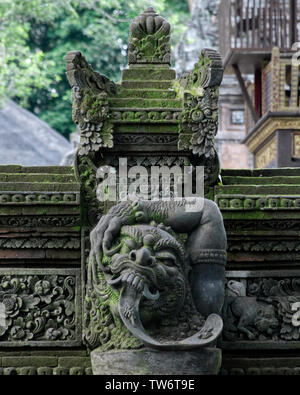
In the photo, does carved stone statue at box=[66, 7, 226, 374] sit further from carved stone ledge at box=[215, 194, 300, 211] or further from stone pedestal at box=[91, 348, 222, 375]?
carved stone ledge at box=[215, 194, 300, 211]

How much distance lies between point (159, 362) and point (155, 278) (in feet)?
1.43

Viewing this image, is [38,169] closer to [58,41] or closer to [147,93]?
[147,93]

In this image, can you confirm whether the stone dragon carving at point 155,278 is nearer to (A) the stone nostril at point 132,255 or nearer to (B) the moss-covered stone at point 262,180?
(A) the stone nostril at point 132,255

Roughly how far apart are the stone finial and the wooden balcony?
9811mm

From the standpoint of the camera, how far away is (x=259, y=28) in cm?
1659

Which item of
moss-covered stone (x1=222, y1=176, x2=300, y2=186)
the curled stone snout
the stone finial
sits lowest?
the curled stone snout

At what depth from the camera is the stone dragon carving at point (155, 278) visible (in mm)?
5082

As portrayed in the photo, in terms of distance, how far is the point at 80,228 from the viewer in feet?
18.9

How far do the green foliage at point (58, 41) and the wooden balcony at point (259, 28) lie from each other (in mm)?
6823

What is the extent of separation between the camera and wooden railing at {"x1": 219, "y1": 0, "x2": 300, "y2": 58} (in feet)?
53.9

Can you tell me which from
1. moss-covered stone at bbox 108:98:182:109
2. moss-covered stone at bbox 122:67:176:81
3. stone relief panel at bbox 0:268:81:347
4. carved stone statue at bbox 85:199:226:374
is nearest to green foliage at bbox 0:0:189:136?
moss-covered stone at bbox 122:67:176:81

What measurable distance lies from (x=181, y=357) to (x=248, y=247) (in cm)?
104
